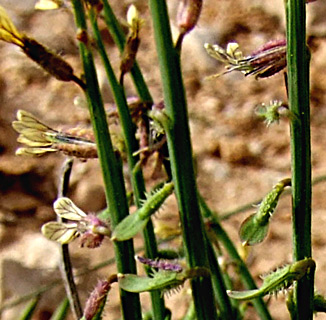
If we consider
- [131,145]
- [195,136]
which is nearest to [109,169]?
[131,145]

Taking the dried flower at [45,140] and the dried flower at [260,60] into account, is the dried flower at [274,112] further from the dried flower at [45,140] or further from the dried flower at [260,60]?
the dried flower at [45,140]

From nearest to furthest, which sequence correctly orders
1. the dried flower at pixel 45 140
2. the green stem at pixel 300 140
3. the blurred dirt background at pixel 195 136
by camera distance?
the green stem at pixel 300 140 → the dried flower at pixel 45 140 → the blurred dirt background at pixel 195 136

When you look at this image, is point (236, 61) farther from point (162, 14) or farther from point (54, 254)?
point (54, 254)

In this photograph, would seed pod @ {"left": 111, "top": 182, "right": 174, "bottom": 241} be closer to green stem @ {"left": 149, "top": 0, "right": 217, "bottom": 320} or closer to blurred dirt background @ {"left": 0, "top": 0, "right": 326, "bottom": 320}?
green stem @ {"left": 149, "top": 0, "right": 217, "bottom": 320}

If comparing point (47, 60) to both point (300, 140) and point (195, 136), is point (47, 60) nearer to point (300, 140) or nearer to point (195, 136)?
point (300, 140)

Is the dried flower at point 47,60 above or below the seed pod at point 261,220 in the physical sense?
above

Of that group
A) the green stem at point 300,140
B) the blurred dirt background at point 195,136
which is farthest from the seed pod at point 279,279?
the blurred dirt background at point 195,136
